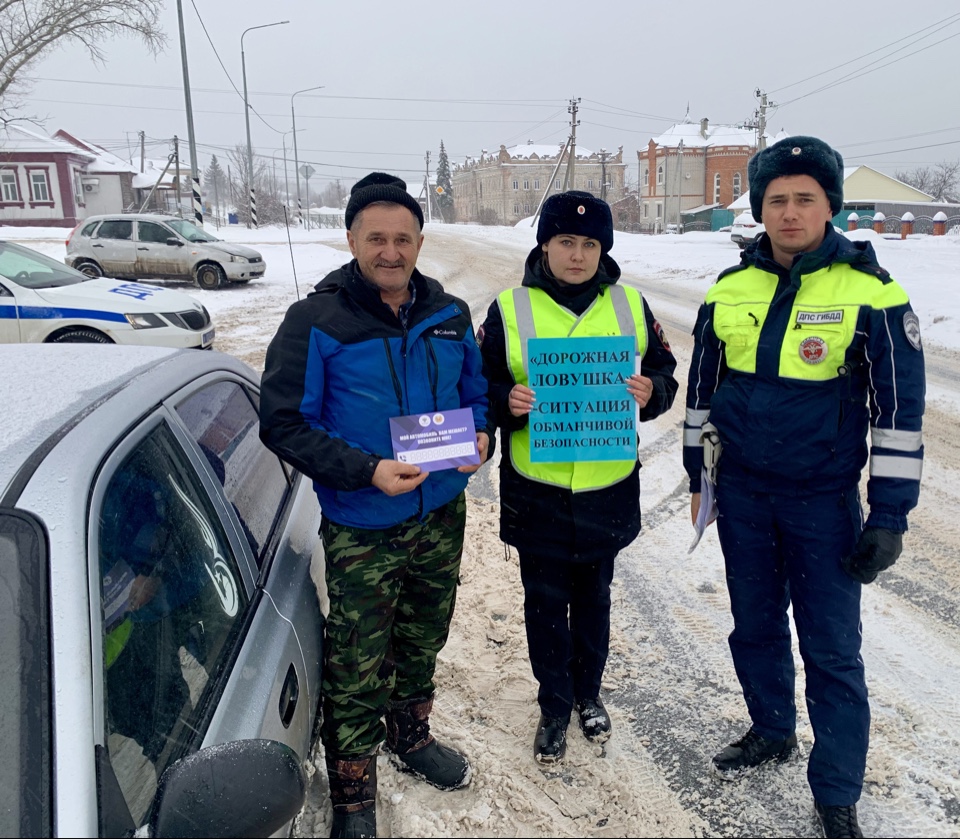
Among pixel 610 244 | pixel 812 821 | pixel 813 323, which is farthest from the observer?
→ pixel 610 244

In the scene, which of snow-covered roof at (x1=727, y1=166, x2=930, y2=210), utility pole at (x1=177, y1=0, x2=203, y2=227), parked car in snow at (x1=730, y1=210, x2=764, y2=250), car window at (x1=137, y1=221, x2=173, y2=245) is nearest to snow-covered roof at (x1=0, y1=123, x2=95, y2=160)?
utility pole at (x1=177, y1=0, x2=203, y2=227)

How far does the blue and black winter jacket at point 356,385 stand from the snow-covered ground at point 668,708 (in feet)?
3.19

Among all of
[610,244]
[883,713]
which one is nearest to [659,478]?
[883,713]

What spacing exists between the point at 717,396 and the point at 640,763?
1354 millimetres

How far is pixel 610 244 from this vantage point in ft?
8.27

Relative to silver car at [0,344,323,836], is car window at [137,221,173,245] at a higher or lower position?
higher

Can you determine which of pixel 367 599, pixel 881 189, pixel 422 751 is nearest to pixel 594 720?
pixel 422 751

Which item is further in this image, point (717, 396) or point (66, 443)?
point (717, 396)

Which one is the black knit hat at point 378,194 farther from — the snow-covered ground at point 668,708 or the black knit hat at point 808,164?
the snow-covered ground at point 668,708

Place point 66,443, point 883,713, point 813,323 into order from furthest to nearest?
point 883,713 → point 813,323 → point 66,443

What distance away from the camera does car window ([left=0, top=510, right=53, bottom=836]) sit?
117cm

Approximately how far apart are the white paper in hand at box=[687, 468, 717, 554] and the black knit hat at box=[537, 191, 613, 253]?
2.92 feet

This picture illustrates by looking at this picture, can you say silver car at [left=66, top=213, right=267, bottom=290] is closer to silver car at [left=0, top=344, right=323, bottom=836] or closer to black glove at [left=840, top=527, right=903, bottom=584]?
silver car at [left=0, top=344, right=323, bottom=836]

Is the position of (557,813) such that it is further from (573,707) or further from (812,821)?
(812,821)
